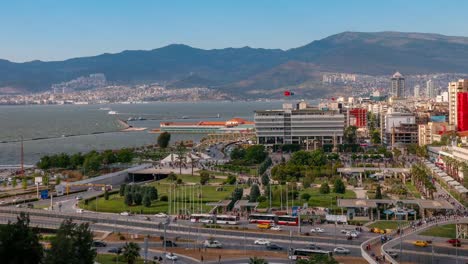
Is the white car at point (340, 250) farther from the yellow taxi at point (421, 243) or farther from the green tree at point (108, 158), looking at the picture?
the green tree at point (108, 158)

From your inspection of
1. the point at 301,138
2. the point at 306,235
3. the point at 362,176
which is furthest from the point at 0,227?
the point at 301,138

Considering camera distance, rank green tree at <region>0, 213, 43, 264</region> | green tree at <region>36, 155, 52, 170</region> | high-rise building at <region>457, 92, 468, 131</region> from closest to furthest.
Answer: green tree at <region>0, 213, 43, 264</region> → green tree at <region>36, 155, 52, 170</region> → high-rise building at <region>457, 92, 468, 131</region>

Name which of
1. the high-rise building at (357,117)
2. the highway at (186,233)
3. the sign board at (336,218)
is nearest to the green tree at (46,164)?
the highway at (186,233)

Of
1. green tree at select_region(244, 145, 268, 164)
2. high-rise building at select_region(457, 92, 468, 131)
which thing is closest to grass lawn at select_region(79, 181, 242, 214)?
green tree at select_region(244, 145, 268, 164)

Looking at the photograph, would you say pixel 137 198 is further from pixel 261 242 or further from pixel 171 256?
pixel 171 256

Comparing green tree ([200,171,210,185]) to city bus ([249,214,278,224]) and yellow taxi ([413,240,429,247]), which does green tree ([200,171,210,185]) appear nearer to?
city bus ([249,214,278,224])

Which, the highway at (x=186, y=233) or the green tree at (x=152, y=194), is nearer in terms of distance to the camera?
the highway at (x=186, y=233)
